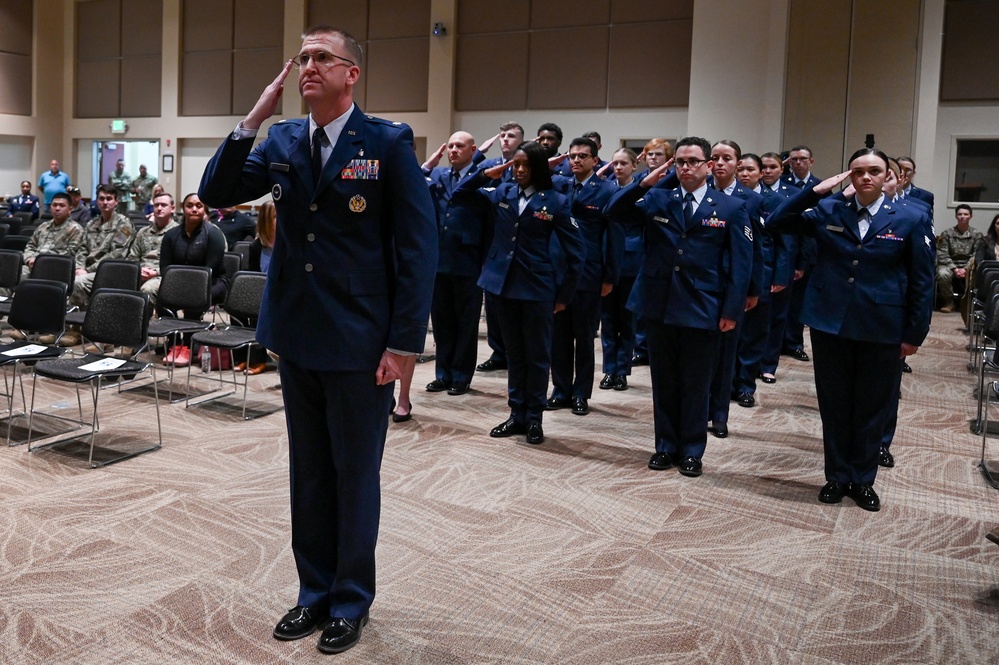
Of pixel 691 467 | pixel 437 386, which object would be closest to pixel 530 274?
pixel 691 467

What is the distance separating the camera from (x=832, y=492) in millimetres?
4312

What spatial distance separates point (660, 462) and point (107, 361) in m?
2.97

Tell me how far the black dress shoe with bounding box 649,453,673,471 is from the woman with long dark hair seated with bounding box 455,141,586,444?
702 millimetres

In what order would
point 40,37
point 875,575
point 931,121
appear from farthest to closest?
point 40,37, point 931,121, point 875,575

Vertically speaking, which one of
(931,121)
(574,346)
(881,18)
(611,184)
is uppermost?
(881,18)

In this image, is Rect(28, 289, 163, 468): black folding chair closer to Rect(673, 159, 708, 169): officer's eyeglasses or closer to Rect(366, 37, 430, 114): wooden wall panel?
Rect(673, 159, 708, 169): officer's eyeglasses

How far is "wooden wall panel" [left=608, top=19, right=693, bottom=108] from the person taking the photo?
1370 centimetres

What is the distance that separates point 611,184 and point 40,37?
17391 mm

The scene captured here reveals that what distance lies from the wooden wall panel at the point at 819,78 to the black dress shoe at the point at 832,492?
8.47 meters

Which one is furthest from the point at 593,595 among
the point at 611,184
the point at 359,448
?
the point at 611,184

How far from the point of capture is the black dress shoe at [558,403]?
605 cm

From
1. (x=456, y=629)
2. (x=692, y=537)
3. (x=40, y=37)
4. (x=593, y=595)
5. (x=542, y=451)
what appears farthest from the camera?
(x=40, y=37)

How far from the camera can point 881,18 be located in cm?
1170

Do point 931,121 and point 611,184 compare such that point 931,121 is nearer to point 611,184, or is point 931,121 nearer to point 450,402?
point 611,184
